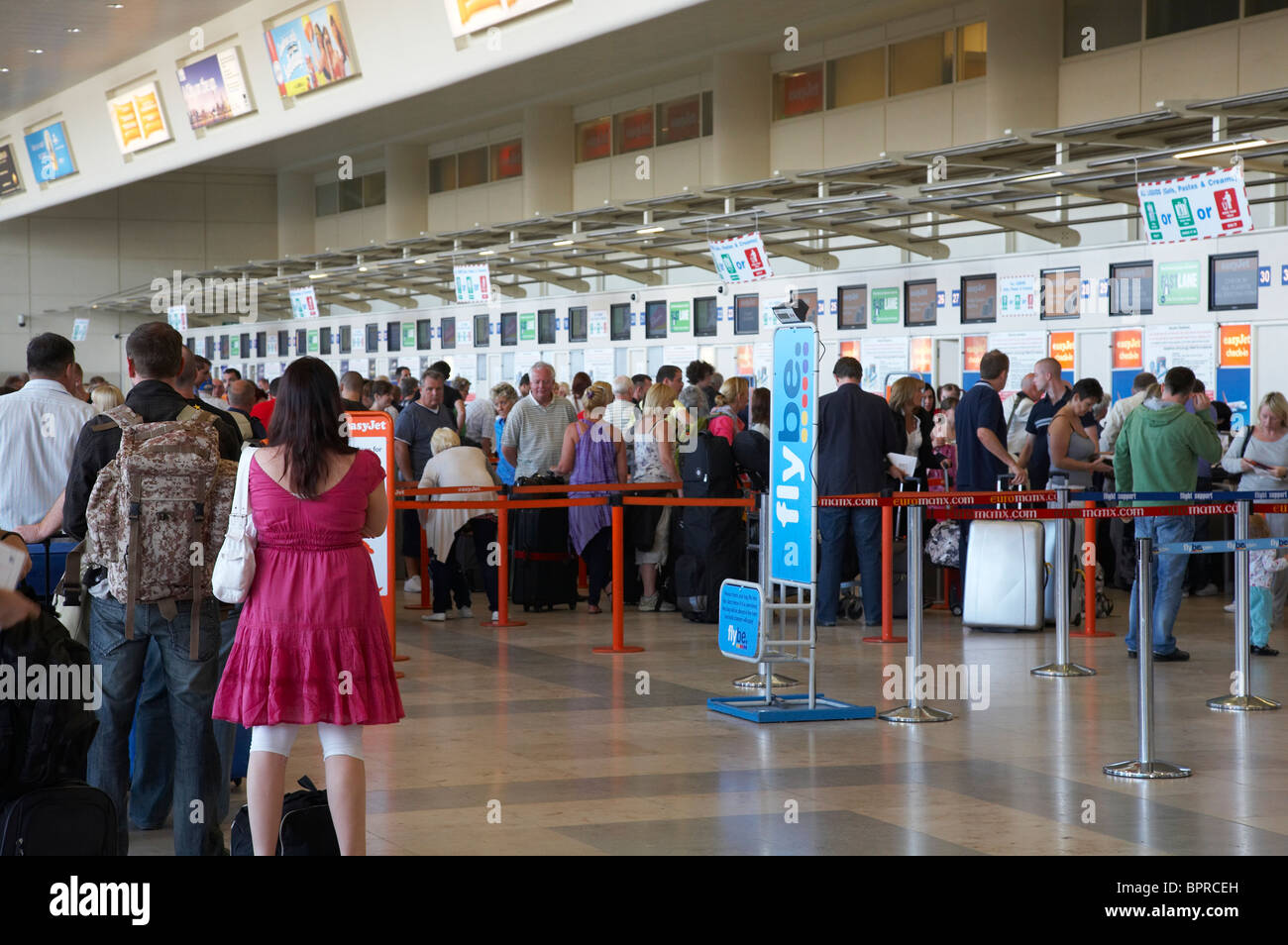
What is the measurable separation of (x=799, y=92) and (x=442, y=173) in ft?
34.5

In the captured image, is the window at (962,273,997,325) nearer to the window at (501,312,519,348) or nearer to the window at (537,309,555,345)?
the window at (537,309,555,345)

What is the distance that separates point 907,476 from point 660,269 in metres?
11.2

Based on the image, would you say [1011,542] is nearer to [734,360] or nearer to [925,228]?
[925,228]

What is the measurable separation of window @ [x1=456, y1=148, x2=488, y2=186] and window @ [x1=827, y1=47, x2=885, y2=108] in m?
9.37

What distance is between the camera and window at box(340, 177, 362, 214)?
1314 inches

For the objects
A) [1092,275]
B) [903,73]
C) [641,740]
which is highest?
[903,73]

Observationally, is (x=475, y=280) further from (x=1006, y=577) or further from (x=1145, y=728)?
(x=1145, y=728)

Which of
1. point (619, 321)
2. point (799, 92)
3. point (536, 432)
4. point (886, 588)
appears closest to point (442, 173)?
point (619, 321)

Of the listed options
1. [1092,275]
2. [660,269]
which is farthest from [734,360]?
[1092,275]

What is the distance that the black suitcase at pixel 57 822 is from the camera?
3895 mm

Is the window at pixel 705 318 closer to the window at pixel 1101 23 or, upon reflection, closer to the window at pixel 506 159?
the window at pixel 1101 23

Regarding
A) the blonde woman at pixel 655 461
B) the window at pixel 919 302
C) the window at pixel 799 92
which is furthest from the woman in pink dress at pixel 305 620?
the window at pixel 799 92
